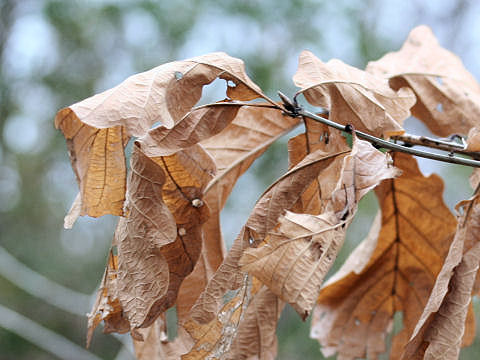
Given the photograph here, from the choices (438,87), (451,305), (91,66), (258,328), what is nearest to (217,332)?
(258,328)

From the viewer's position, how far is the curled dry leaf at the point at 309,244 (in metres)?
0.24

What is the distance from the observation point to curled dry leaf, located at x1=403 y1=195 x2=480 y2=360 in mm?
265

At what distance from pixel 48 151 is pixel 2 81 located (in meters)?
0.52

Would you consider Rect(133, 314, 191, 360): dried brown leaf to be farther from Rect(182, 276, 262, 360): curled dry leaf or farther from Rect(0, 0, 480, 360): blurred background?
Rect(0, 0, 480, 360): blurred background

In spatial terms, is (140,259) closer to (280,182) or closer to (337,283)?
(280,182)

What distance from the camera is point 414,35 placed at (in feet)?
1.65

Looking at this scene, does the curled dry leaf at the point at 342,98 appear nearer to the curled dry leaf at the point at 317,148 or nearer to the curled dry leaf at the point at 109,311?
the curled dry leaf at the point at 317,148

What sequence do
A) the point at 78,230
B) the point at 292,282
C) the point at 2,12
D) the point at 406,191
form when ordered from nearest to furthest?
the point at 292,282
the point at 406,191
the point at 78,230
the point at 2,12

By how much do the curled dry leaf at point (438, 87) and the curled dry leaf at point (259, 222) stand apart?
6.5 inches

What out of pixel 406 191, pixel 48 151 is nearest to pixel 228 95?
pixel 406 191

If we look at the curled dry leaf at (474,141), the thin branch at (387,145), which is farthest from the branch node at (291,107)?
the curled dry leaf at (474,141)

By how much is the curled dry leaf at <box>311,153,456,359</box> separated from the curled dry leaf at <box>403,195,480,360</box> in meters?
0.12

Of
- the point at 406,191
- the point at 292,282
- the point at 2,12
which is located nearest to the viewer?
the point at 292,282

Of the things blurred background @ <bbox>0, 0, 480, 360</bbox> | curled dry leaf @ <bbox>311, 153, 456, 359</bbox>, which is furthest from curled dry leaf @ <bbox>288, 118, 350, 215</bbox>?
blurred background @ <bbox>0, 0, 480, 360</bbox>
